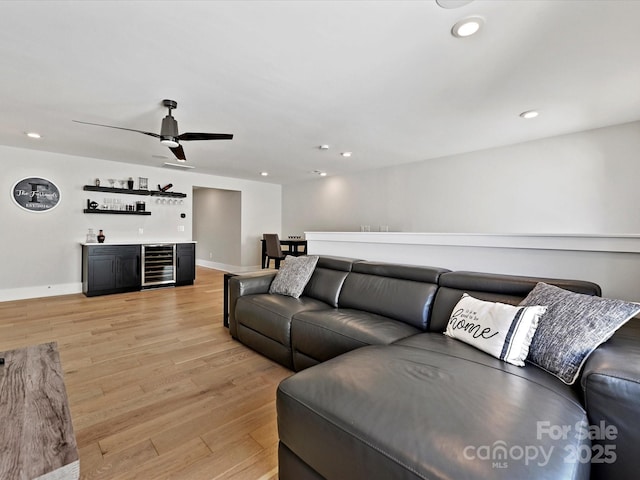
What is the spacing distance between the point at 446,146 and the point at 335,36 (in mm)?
3097

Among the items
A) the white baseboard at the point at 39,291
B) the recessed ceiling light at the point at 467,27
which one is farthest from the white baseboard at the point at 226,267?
the recessed ceiling light at the point at 467,27

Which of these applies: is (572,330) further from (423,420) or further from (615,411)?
(423,420)

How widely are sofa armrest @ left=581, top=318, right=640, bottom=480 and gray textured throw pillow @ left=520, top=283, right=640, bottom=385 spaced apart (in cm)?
18

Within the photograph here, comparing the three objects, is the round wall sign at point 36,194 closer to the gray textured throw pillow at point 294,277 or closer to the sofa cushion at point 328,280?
the gray textured throw pillow at point 294,277

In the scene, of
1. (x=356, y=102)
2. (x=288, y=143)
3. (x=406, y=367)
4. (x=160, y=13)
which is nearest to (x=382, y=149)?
(x=288, y=143)

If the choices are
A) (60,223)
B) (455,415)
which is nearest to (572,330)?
(455,415)

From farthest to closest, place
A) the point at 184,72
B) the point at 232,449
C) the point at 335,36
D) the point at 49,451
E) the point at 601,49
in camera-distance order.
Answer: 1. the point at 184,72
2. the point at 601,49
3. the point at 335,36
4. the point at 232,449
5. the point at 49,451

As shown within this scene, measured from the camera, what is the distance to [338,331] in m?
2.03

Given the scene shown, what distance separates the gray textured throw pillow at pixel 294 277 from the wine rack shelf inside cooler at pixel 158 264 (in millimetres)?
3429

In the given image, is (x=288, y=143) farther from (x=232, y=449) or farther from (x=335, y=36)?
(x=232, y=449)

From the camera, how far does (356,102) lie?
9.34 ft

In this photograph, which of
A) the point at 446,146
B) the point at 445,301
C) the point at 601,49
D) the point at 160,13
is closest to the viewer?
the point at 160,13

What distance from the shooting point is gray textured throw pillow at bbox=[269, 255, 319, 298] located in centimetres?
296

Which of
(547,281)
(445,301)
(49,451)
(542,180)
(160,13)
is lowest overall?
(49,451)
